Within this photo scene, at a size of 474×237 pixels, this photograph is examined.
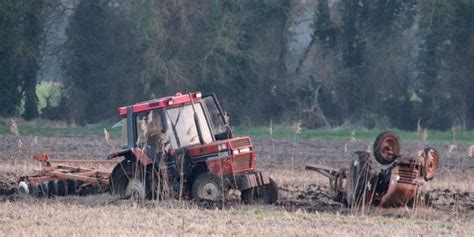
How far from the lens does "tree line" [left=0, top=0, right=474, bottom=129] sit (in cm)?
3984

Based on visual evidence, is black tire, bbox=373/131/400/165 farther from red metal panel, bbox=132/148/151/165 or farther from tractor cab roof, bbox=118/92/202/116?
red metal panel, bbox=132/148/151/165

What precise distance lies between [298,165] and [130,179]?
7.12 metres

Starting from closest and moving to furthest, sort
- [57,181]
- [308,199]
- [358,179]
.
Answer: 1. [358,179]
2. [308,199]
3. [57,181]

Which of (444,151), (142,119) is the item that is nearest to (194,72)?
(444,151)

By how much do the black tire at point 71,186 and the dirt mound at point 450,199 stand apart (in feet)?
19.5

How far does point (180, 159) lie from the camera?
17672mm

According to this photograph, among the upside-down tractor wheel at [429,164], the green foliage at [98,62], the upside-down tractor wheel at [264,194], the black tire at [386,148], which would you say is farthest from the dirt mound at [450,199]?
the green foliage at [98,62]

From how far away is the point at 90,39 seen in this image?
42.5 meters

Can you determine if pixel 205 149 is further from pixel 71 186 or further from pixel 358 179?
pixel 71 186

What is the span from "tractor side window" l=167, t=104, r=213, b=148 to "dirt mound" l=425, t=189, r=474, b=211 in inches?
147

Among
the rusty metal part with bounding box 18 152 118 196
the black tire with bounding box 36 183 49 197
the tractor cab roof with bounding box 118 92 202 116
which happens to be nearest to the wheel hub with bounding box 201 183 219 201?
the tractor cab roof with bounding box 118 92 202 116

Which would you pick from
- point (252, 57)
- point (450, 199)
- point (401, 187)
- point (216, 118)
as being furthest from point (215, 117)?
point (252, 57)

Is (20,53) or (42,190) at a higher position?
(20,53)

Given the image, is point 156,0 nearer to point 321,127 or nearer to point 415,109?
point 321,127
